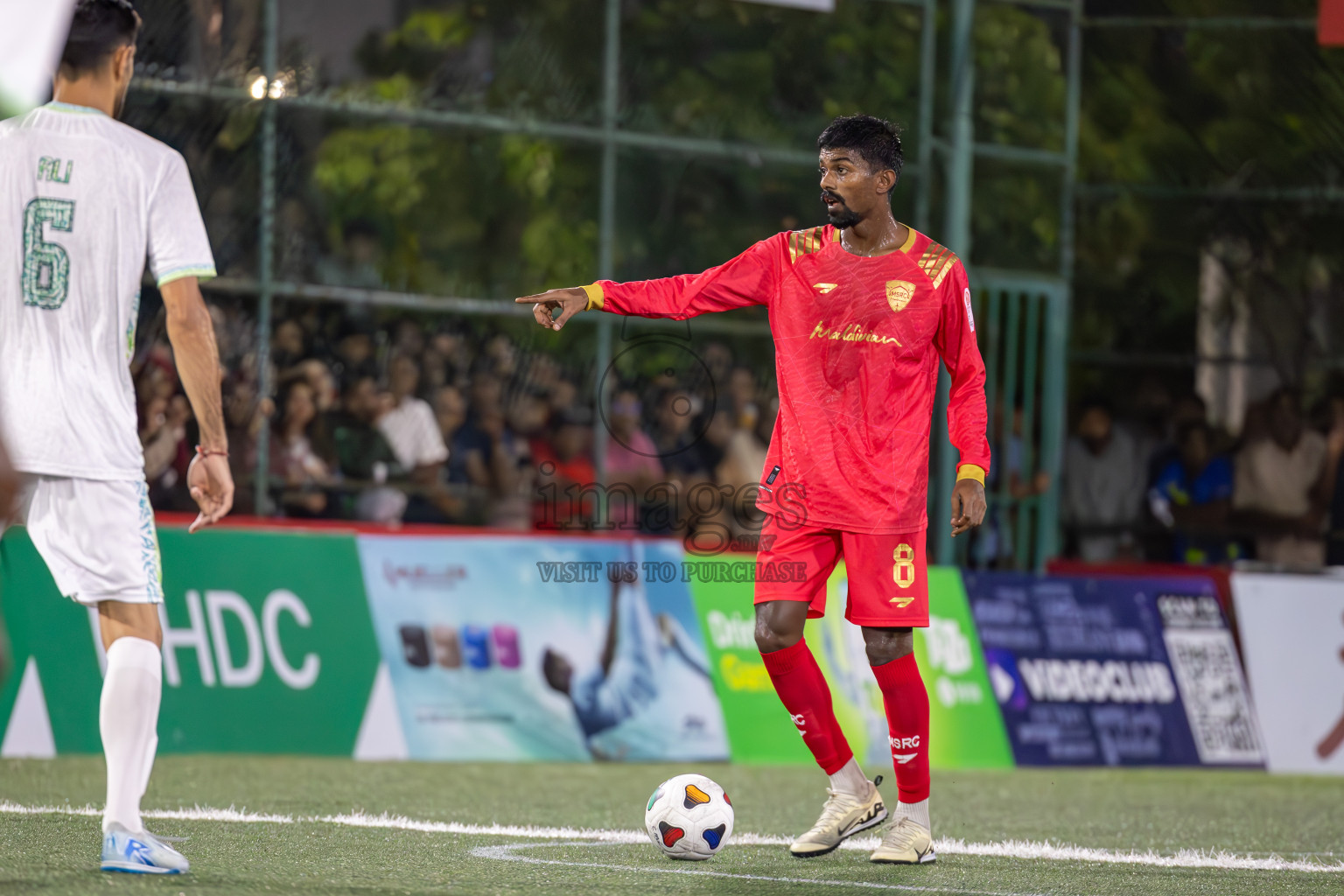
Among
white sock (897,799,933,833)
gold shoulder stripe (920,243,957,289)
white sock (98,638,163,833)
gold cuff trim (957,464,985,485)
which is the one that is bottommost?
white sock (897,799,933,833)

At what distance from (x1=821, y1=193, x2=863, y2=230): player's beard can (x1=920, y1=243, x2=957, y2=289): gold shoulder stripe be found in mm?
292

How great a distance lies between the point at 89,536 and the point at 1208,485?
11.7 meters

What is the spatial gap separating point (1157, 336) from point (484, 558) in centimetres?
821

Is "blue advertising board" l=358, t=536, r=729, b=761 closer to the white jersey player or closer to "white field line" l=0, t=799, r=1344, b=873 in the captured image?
"white field line" l=0, t=799, r=1344, b=873

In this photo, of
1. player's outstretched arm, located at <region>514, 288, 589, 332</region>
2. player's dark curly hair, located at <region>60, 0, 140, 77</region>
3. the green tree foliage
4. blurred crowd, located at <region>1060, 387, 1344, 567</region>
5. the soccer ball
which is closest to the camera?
player's dark curly hair, located at <region>60, 0, 140, 77</region>

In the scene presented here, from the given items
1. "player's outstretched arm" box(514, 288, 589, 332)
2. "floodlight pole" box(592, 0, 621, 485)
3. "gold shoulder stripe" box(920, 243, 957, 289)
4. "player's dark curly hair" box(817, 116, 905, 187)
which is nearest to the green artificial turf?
"player's outstretched arm" box(514, 288, 589, 332)

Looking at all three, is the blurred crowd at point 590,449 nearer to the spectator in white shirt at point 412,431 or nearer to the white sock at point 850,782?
the spectator in white shirt at point 412,431

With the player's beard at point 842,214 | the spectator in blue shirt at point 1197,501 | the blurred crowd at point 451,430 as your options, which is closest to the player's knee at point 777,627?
the player's beard at point 842,214

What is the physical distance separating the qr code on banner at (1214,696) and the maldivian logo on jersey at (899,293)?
20.8 feet

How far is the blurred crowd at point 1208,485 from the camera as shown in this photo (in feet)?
47.4

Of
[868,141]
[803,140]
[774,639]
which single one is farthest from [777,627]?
[803,140]

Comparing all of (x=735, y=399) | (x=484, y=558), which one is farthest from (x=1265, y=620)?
(x=484, y=558)

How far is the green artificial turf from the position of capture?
5.30m

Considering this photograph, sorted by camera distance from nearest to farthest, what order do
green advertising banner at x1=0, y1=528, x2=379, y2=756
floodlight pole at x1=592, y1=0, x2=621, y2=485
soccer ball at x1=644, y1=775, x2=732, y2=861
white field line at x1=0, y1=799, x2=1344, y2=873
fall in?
soccer ball at x1=644, y1=775, x2=732, y2=861 → white field line at x1=0, y1=799, x2=1344, y2=873 → green advertising banner at x1=0, y1=528, x2=379, y2=756 → floodlight pole at x1=592, y1=0, x2=621, y2=485
